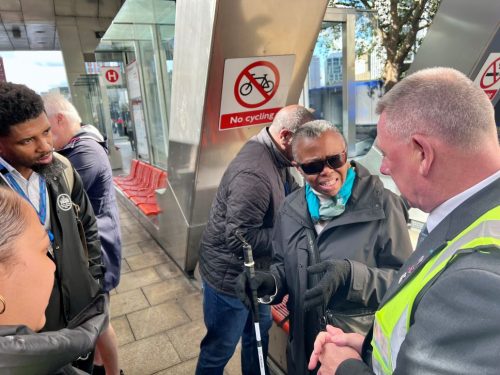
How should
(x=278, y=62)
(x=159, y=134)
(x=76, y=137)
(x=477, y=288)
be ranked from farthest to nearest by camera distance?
(x=159, y=134) → (x=278, y=62) → (x=76, y=137) → (x=477, y=288)

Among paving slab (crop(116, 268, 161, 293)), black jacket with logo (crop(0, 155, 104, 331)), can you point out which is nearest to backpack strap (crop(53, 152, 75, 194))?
black jacket with logo (crop(0, 155, 104, 331))

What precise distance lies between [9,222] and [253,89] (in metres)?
2.77

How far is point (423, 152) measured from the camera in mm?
965

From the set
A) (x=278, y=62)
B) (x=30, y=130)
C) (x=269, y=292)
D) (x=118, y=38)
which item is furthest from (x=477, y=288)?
(x=118, y=38)

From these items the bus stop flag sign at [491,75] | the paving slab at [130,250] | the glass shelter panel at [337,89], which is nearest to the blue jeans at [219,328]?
the bus stop flag sign at [491,75]

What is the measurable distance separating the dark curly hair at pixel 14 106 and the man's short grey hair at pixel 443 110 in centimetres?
171

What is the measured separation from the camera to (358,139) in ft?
19.9

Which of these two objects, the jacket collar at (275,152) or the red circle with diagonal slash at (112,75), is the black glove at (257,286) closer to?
the jacket collar at (275,152)

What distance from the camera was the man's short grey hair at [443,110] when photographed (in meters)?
0.92

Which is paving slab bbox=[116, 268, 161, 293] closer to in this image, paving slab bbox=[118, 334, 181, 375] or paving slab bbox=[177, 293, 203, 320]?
paving slab bbox=[177, 293, 203, 320]

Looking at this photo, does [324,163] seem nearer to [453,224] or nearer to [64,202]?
[453,224]

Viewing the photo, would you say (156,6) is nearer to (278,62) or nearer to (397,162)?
(278,62)

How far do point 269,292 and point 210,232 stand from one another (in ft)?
2.02

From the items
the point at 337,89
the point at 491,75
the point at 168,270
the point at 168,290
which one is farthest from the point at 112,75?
the point at 491,75
